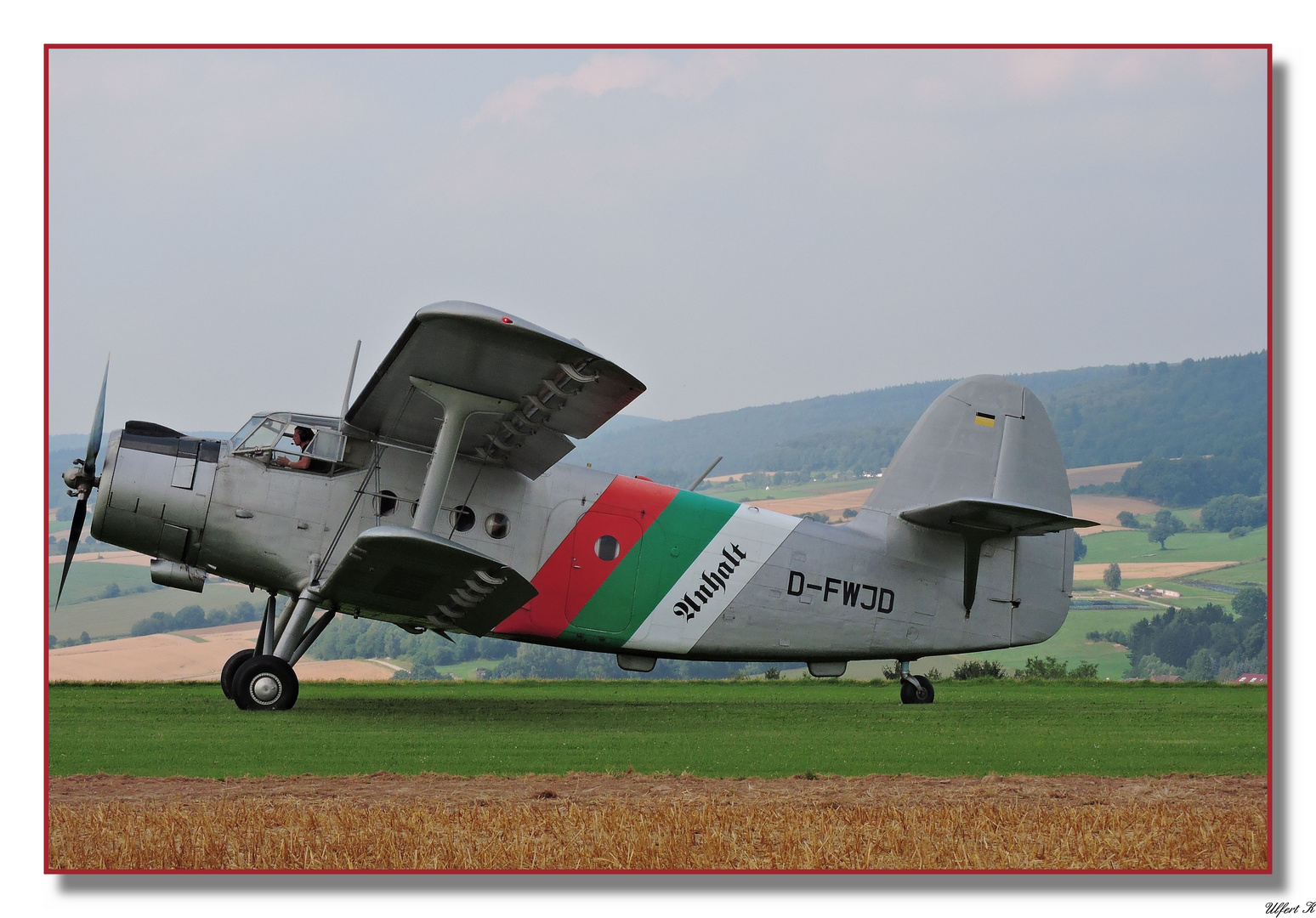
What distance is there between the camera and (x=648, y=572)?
1191 centimetres

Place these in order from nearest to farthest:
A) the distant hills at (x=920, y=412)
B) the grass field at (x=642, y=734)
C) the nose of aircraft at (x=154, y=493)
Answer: the grass field at (x=642, y=734), the nose of aircraft at (x=154, y=493), the distant hills at (x=920, y=412)

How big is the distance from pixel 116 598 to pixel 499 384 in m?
14.3

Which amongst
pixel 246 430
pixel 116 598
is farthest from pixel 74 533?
pixel 116 598

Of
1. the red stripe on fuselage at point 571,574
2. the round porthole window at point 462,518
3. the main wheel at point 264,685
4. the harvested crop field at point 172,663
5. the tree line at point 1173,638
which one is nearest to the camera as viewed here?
the main wheel at point 264,685

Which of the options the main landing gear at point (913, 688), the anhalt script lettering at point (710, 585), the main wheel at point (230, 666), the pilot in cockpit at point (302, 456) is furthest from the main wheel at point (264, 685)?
the main landing gear at point (913, 688)

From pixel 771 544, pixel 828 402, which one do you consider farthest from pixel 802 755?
pixel 828 402

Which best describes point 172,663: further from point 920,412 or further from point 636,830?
point 920,412

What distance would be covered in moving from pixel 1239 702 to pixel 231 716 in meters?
11.5

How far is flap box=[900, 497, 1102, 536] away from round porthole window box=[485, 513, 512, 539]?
4.63 m

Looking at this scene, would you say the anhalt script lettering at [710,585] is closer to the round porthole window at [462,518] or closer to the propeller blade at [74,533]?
the round porthole window at [462,518]

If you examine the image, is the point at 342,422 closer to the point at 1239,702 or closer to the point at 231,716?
the point at 231,716

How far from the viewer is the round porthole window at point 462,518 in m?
11.1

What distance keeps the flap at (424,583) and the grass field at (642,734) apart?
3.21 ft

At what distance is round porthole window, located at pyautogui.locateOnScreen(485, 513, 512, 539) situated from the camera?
11.3 meters
